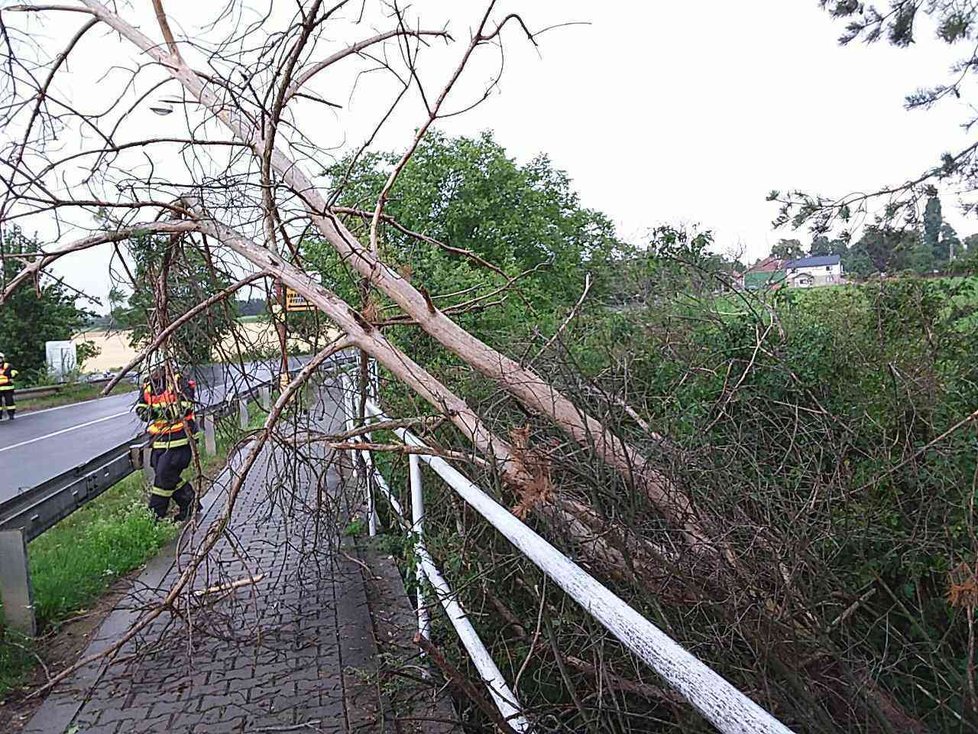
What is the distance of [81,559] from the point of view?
20.3 ft

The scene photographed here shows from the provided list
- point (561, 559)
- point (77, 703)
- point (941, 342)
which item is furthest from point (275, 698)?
point (941, 342)

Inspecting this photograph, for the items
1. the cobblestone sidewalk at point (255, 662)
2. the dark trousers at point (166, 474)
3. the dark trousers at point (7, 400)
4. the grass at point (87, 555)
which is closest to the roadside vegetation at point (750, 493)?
the cobblestone sidewalk at point (255, 662)

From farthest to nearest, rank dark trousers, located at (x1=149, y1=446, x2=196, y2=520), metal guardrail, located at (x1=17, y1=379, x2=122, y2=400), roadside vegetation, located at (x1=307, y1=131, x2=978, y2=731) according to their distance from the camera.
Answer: metal guardrail, located at (x1=17, y1=379, x2=122, y2=400)
dark trousers, located at (x1=149, y1=446, x2=196, y2=520)
roadside vegetation, located at (x1=307, y1=131, x2=978, y2=731)

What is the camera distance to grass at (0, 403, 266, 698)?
455 centimetres

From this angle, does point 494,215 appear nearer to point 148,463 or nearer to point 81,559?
point 148,463

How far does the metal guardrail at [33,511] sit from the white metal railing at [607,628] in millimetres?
1718

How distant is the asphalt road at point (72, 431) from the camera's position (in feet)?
16.9

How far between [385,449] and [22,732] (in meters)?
1.99

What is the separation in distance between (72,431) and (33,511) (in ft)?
51.4

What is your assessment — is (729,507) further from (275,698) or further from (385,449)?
(275,698)

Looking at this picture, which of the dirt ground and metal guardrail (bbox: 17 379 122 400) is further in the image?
metal guardrail (bbox: 17 379 122 400)

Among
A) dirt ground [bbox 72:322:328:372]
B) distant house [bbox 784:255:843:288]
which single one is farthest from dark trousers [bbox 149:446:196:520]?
distant house [bbox 784:255:843:288]

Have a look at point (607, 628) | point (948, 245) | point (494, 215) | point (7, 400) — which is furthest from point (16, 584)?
point (7, 400)

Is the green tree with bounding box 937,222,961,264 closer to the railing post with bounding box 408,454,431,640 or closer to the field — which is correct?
the railing post with bounding box 408,454,431,640
